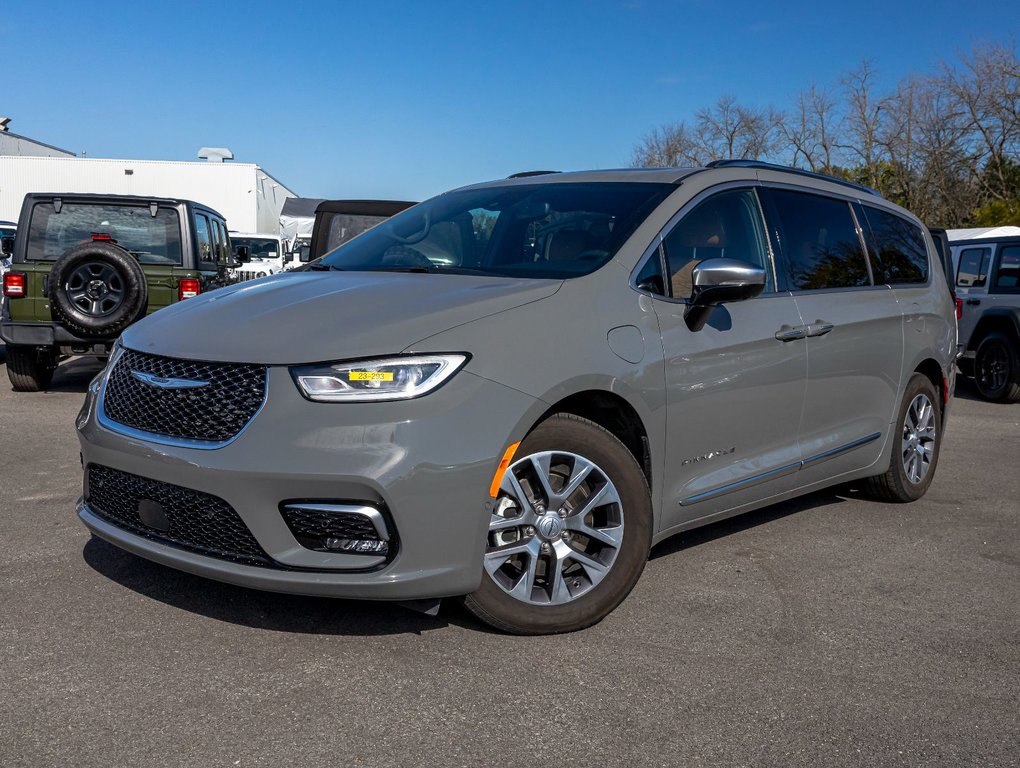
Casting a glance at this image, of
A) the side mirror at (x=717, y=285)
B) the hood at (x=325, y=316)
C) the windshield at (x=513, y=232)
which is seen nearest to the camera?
the hood at (x=325, y=316)

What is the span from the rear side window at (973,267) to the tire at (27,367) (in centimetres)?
1002

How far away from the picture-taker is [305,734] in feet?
9.18

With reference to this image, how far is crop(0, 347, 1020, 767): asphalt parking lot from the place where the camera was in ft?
9.10

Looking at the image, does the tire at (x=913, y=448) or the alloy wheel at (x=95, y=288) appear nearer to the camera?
the tire at (x=913, y=448)

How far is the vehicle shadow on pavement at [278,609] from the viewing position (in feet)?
11.8

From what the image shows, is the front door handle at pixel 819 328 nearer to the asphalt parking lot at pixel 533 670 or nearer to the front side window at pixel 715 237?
the front side window at pixel 715 237

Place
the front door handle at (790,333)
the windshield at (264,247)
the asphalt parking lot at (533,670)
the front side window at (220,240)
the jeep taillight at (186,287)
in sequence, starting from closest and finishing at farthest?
the asphalt parking lot at (533,670) → the front door handle at (790,333) → the jeep taillight at (186,287) → the front side window at (220,240) → the windshield at (264,247)

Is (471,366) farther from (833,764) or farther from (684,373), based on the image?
(833,764)

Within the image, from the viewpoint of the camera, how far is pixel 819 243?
498cm

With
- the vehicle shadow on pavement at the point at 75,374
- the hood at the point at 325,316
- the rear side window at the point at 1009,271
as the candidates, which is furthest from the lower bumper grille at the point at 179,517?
the rear side window at the point at 1009,271

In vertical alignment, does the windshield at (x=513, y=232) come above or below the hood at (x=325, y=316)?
above

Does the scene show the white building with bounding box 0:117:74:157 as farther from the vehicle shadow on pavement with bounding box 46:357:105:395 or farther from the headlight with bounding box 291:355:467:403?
the headlight with bounding box 291:355:467:403

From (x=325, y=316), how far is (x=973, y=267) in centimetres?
1039

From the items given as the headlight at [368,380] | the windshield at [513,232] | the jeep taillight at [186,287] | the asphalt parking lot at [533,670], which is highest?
the windshield at [513,232]
